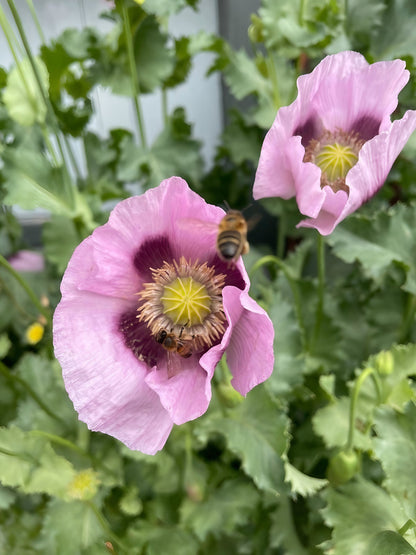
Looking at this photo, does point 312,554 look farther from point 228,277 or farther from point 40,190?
point 40,190

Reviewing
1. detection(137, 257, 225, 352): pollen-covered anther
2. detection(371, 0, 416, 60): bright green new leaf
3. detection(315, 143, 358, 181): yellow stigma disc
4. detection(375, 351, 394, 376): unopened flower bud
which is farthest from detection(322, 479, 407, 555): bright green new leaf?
detection(371, 0, 416, 60): bright green new leaf

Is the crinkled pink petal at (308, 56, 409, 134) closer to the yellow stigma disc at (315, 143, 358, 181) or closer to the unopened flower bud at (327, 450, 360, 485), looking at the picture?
the yellow stigma disc at (315, 143, 358, 181)

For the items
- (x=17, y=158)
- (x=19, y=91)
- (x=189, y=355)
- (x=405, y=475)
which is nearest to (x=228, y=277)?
(x=189, y=355)

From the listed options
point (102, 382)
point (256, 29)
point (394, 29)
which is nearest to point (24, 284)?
point (102, 382)

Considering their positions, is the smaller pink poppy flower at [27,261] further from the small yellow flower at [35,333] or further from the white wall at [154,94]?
the white wall at [154,94]

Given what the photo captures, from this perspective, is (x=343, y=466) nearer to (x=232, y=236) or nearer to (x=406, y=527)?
(x=406, y=527)

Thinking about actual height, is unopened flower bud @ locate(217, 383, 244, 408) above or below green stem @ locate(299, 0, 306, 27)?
below

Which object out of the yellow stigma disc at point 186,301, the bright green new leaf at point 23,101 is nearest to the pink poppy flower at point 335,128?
the yellow stigma disc at point 186,301
